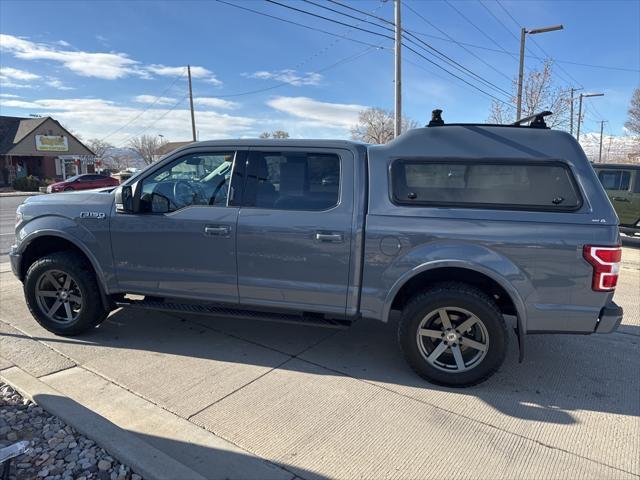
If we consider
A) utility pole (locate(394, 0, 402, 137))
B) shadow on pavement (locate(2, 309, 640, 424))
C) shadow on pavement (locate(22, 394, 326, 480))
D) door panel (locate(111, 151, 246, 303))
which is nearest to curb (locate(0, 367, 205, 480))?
shadow on pavement (locate(22, 394, 326, 480))

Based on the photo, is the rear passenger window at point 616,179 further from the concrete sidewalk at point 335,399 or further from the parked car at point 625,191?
the concrete sidewalk at point 335,399

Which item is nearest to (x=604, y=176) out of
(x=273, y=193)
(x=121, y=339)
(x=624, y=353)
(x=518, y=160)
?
(x=624, y=353)

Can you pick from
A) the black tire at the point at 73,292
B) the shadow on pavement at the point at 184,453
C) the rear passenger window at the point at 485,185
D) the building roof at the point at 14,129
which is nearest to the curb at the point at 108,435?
Result: the shadow on pavement at the point at 184,453

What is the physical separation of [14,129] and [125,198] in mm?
49236

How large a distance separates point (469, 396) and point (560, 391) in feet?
2.47

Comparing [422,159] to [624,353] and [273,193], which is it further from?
[624,353]

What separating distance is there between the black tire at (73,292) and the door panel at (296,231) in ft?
5.16

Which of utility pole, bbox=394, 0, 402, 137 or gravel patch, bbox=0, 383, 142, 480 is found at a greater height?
utility pole, bbox=394, 0, 402, 137

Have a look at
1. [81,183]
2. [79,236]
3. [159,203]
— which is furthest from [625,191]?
[81,183]

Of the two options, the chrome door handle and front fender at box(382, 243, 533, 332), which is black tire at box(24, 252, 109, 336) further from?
front fender at box(382, 243, 533, 332)

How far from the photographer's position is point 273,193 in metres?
3.81

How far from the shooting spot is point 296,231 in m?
3.63

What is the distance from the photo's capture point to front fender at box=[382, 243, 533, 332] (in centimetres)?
326

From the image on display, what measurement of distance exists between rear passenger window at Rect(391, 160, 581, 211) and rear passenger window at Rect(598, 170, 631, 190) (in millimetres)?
9133
